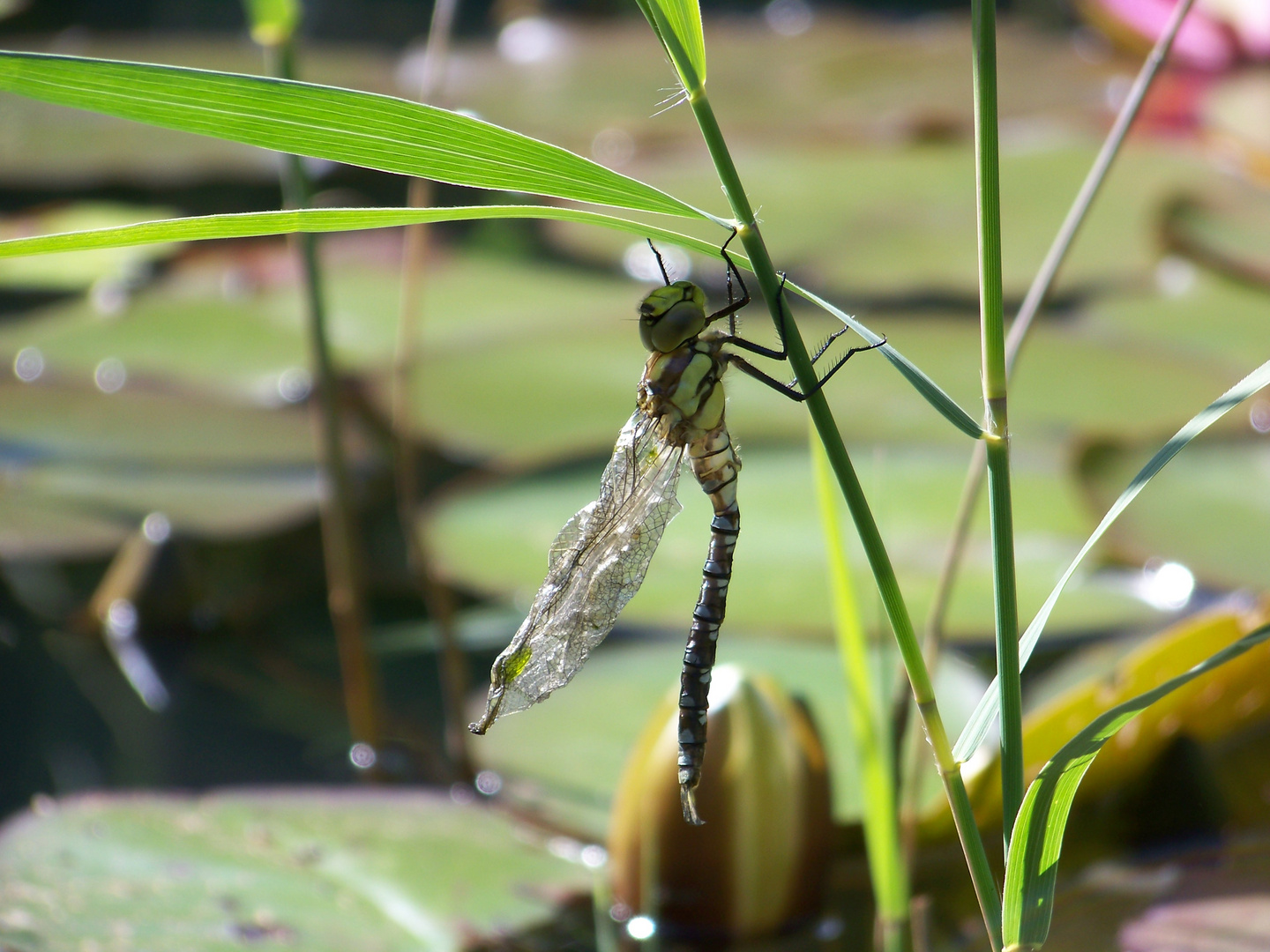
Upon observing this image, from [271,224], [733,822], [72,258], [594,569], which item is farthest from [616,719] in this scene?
[72,258]

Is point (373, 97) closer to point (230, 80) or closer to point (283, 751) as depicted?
point (230, 80)

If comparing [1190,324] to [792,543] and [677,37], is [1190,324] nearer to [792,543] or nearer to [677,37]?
[792,543]

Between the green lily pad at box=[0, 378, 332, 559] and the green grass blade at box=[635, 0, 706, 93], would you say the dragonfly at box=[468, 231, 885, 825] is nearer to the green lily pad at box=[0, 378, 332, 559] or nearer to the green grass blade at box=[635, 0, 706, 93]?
the green grass blade at box=[635, 0, 706, 93]

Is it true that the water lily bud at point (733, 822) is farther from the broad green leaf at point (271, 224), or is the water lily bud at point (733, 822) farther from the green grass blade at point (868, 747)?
the broad green leaf at point (271, 224)

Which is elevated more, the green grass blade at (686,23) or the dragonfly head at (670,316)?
the dragonfly head at (670,316)

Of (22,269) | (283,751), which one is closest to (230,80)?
(283,751)

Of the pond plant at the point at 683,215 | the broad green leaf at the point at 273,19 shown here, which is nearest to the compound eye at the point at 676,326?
the pond plant at the point at 683,215
